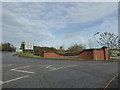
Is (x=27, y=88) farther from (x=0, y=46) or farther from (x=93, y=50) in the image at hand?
(x=0, y=46)

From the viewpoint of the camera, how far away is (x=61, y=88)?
4.70 m

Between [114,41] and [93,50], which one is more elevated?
[114,41]

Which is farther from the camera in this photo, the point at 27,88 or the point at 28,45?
the point at 28,45

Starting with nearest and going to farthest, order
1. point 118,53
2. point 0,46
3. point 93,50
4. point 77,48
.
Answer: point 93,50
point 118,53
point 77,48
point 0,46

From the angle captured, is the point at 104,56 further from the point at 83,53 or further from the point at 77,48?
the point at 77,48

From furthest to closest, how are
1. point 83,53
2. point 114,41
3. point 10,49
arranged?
point 10,49 → point 114,41 → point 83,53

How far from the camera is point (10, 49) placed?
293 feet

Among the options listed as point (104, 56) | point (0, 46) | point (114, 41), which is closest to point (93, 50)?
point (104, 56)

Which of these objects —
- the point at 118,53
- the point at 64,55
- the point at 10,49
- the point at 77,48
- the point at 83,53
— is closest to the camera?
the point at 83,53

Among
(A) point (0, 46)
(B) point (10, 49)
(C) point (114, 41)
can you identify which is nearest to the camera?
(C) point (114, 41)

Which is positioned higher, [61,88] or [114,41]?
[114,41]

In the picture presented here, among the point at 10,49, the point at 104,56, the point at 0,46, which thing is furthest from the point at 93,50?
the point at 10,49

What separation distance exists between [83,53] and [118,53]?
74.9 feet

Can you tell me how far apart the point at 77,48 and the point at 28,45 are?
21.0 meters
